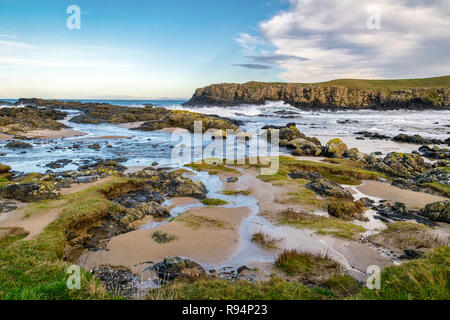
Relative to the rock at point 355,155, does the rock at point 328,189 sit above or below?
below

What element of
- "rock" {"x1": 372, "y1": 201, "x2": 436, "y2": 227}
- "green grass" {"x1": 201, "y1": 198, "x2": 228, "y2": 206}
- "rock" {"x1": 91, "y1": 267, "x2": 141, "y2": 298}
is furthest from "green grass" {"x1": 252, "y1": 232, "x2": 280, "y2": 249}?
"rock" {"x1": 372, "y1": 201, "x2": 436, "y2": 227}

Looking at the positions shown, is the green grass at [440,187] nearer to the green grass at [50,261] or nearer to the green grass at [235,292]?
the green grass at [235,292]

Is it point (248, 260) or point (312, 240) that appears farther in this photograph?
point (312, 240)

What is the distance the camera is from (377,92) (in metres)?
103

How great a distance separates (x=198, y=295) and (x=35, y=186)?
40.9 ft

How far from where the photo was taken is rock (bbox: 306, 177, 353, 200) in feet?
50.5

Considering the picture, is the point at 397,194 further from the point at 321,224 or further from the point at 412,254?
the point at 412,254

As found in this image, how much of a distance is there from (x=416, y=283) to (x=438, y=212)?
31.7 feet

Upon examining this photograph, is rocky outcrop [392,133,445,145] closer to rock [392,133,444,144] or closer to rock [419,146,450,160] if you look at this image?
rock [392,133,444,144]

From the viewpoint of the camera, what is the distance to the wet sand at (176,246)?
29.4 feet

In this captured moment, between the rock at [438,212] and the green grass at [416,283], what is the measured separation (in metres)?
7.60

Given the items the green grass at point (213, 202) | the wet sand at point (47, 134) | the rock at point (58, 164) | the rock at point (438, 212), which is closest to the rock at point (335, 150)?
the rock at point (438, 212)
